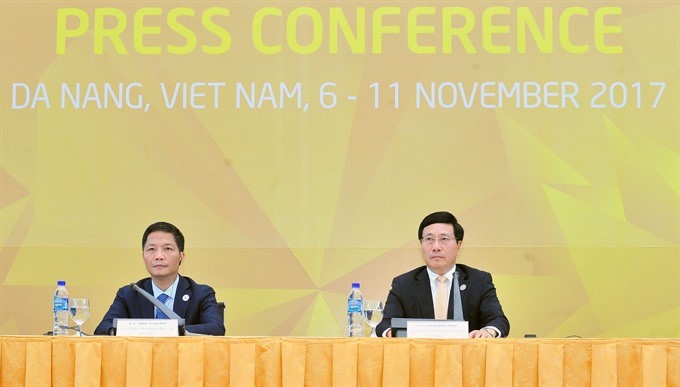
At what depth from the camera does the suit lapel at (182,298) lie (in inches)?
151

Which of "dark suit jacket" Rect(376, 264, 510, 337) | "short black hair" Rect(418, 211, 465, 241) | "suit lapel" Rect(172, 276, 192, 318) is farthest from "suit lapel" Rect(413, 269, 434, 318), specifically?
"suit lapel" Rect(172, 276, 192, 318)

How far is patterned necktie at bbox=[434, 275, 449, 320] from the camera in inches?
154

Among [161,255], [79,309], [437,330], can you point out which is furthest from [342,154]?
[437,330]

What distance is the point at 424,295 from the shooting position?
12.9 feet

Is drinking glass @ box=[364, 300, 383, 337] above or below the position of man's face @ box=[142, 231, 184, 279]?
below

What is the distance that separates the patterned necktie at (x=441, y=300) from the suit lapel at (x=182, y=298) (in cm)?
101

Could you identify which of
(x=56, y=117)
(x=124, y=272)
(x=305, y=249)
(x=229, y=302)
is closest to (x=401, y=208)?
(x=305, y=249)

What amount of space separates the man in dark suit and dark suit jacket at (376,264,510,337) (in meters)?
0.73

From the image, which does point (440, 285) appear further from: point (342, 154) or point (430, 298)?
point (342, 154)

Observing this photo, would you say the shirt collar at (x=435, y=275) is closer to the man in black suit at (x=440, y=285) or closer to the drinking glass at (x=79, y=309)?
the man in black suit at (x=440, y=285)

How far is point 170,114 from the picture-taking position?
4.59 meters

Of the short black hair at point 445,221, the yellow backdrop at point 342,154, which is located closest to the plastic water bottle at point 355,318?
the short black hair at point 445,221

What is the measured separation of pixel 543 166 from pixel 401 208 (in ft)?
2.29

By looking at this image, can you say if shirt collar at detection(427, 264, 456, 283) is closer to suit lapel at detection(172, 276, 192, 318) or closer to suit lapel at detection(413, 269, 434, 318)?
suit lapel at detection(413, 269, 434, 318)
